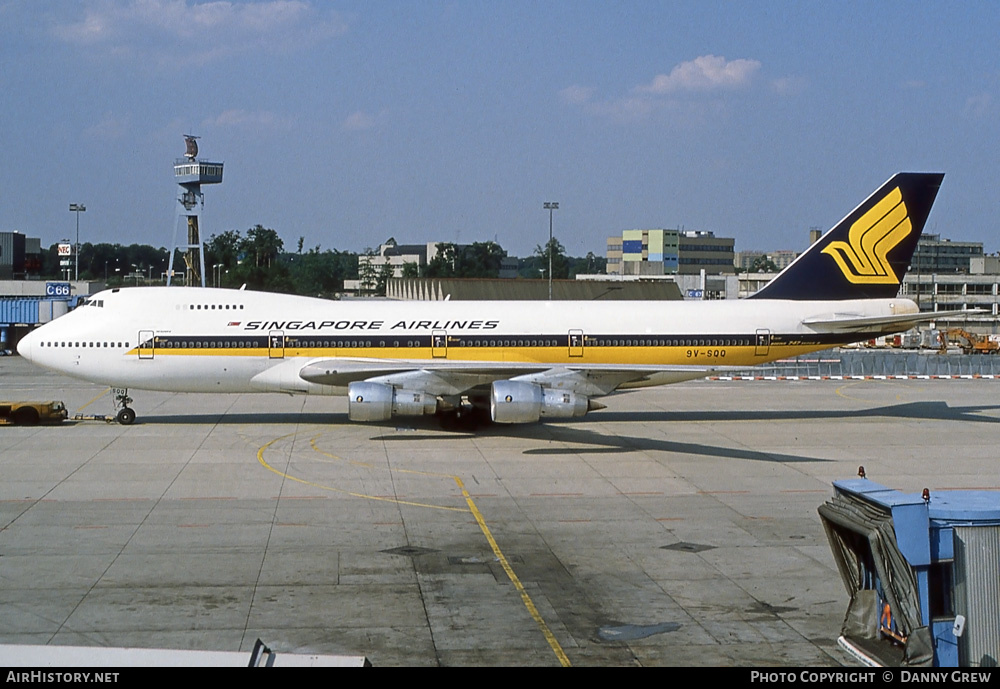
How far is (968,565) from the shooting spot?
1124cm

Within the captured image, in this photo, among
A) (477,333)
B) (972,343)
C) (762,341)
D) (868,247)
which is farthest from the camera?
(972,343)

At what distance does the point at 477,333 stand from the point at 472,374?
3.14m

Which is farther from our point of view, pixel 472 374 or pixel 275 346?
pixel 275 346

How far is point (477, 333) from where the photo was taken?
34031 millimetres

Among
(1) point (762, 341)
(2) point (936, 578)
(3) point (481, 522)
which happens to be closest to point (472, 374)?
(1) point (762, 341)

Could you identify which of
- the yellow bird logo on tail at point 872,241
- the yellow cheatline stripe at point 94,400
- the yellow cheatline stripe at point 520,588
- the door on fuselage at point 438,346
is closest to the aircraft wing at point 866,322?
the yellow bird logo on tail at point 872,241

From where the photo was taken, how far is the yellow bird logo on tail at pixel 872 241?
36.1 metres

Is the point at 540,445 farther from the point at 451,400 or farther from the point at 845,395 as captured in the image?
the point at 845,395

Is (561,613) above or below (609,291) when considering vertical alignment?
below

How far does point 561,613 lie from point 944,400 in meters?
32.7

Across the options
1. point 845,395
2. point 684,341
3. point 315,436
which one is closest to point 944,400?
point 845,395

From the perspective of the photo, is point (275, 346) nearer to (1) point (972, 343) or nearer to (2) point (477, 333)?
(2) point (477, 333)

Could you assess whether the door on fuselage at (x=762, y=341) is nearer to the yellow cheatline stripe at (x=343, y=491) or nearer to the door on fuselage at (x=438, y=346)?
the door on fuselage at (x=438, y=346)
